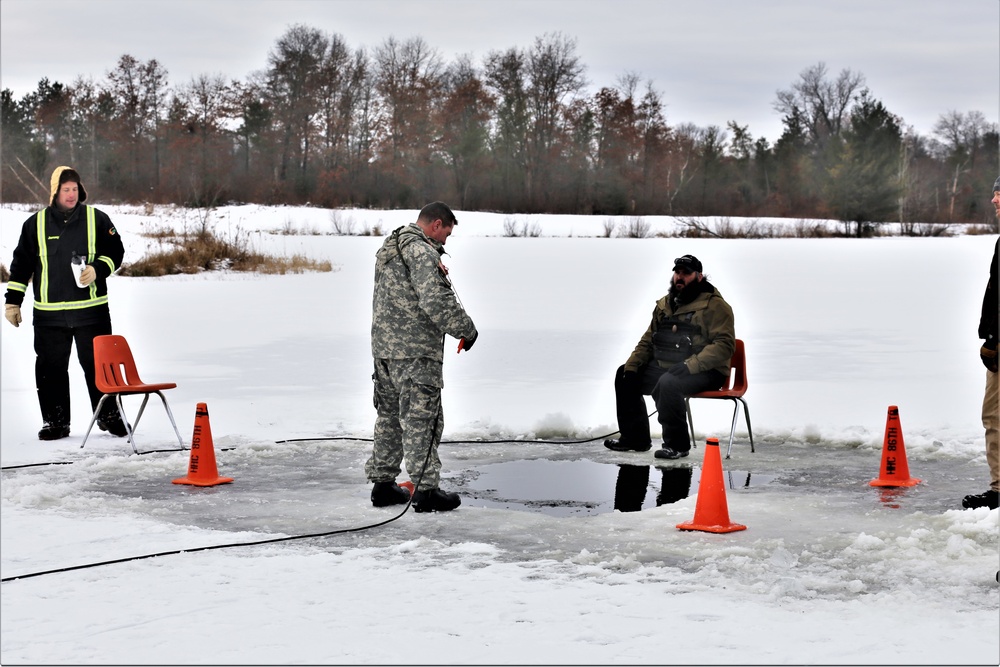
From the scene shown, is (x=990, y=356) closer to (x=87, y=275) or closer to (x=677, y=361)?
(x=677, y=361)

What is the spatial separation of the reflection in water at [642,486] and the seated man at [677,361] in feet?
0.98

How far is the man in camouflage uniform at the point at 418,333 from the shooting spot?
5.87m

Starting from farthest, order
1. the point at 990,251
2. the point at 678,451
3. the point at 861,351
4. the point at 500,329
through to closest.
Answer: the point at 990,251
the point at 500,329
the point at 861,351
the point at 678,451

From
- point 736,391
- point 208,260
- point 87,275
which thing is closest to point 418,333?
point 736,391

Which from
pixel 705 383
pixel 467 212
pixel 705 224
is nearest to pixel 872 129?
pixel 705 224

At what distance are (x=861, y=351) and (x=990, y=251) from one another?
23996mm

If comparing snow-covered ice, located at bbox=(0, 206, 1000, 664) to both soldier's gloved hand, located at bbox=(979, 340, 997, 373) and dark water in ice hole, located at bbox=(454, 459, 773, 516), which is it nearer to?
dark water in ice hole, located at bbox=(454, 459, 773, 516)

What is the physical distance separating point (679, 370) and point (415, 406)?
7.86 feet

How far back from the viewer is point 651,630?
4152 mm

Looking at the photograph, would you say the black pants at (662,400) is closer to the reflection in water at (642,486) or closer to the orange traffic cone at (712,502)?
the reflection in water at (642,486)

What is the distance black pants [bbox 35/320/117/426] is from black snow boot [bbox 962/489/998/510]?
18.2 feet

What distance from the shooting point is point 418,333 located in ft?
19.7

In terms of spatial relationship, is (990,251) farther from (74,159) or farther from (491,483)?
(74,159)

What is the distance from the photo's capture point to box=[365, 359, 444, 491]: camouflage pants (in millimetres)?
6039
